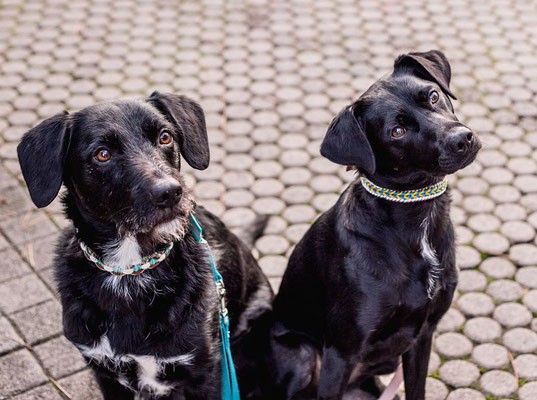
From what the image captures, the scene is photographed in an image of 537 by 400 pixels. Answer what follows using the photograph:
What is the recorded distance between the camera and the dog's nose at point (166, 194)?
10.8 feet

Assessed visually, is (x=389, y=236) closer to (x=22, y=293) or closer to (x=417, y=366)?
(x=417, y=366)

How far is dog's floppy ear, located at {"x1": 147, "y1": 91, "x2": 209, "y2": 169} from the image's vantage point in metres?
3.74

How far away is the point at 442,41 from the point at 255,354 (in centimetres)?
489

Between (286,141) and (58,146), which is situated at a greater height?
(58,146)

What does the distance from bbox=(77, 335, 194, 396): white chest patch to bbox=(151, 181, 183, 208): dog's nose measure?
0.81m

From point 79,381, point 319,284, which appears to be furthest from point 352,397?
point 79,381

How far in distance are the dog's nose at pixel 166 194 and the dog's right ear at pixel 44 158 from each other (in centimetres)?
47

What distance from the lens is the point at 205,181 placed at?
20.4 ft

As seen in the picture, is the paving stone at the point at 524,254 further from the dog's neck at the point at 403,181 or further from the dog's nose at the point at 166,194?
the dog's nose at the point at 166,194

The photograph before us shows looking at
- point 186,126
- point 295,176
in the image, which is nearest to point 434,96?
point 186,126

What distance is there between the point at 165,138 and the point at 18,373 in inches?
75.9

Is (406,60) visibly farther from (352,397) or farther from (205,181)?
(205,181)

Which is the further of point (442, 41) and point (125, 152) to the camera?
point (442, 41)

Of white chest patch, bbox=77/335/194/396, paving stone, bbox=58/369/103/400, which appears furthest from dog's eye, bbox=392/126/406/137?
paving stone, bbox=58/369/103/400
